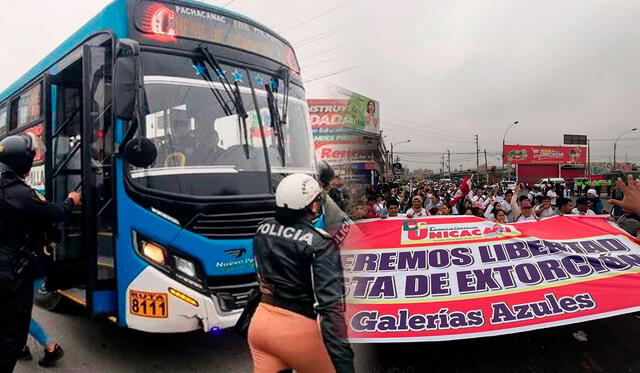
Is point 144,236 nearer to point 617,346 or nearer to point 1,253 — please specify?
point 1,253

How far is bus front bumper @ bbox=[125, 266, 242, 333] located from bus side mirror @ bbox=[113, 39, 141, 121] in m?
1.32

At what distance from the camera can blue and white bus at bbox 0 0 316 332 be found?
Result: 3791mm

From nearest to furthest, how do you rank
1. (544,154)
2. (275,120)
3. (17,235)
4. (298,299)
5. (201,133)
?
(298,299), (17,235), (201,133), (275,120), (544,154)

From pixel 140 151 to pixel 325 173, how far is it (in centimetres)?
236

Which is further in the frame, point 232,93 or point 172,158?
point 232,93

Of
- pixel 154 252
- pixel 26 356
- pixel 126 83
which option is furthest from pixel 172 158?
pixel 26 356

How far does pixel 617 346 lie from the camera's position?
4.64 m

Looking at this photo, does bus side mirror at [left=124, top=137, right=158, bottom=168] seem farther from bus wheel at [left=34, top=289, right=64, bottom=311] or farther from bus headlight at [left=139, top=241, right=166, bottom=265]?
bus wheel at [left=34, top=289, right=64, bottom=311]

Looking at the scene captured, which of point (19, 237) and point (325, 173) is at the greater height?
point (325, 173)

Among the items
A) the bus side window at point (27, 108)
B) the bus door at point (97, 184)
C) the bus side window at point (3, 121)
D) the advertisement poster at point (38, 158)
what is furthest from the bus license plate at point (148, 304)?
the bus side window at point (3, 121)

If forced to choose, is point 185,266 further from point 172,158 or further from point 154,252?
point 172,158

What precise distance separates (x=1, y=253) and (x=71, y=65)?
2.14m

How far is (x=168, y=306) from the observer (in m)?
3.73

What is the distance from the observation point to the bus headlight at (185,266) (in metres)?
3.82
